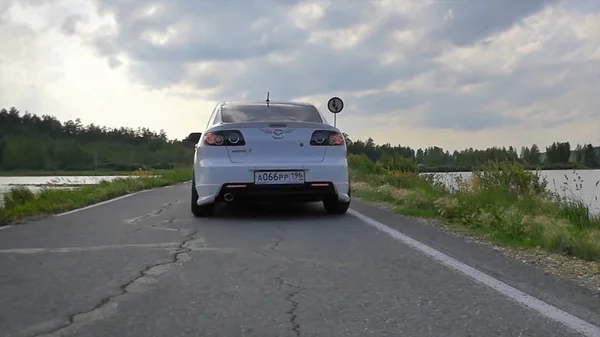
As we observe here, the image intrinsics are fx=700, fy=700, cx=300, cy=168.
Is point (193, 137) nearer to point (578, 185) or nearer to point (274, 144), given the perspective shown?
point (274, 144)

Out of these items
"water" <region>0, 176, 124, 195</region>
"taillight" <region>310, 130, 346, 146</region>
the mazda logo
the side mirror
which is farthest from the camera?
"water" <region>0, 176, 124, 195</region>

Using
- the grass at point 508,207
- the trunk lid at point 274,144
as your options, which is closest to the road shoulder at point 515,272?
the grass at point 508,207

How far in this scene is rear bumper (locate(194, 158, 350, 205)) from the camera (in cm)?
912

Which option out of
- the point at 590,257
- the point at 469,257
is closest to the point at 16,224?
the point at 469,257

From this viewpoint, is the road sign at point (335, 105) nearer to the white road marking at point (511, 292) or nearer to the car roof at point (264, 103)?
the car roof at point (264, 103)

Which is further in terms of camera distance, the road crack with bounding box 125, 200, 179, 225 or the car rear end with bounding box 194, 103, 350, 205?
the road crack with bounding box 125, 200, 179, 225

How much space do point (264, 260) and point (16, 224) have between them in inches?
195

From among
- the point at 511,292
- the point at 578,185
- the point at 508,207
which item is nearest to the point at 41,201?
the point at 508,207

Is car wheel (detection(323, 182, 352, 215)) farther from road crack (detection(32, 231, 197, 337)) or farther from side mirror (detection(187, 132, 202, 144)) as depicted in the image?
road crack (detection(32, 231, 197, 337))

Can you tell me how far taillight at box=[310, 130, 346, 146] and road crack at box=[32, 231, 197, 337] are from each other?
113 inches

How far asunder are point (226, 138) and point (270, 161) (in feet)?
2.16

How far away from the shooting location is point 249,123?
927 cm

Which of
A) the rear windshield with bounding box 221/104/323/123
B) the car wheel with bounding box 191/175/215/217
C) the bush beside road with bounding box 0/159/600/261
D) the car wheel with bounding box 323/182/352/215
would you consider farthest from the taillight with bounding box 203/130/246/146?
the bush beside road with bounding box 0/159/600/261

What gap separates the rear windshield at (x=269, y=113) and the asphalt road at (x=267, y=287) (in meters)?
2.03
